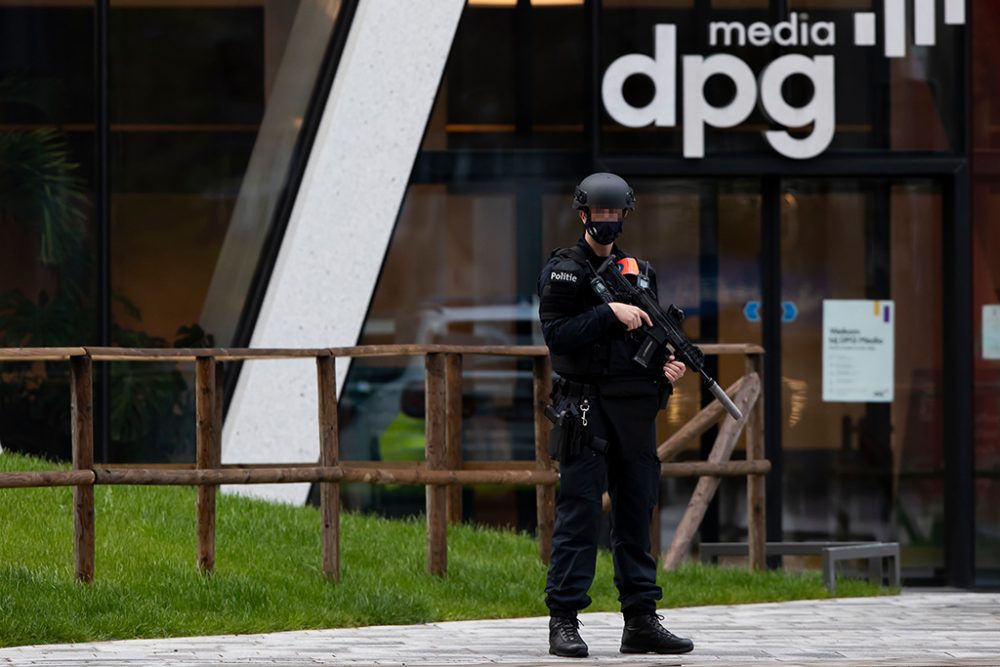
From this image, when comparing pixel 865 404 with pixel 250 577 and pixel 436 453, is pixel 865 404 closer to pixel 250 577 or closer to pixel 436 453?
pixel 436 453

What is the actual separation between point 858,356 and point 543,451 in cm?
381

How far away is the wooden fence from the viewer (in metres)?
9.30

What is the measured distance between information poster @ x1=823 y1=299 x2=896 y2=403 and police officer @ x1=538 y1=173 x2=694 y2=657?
5846 millimetres

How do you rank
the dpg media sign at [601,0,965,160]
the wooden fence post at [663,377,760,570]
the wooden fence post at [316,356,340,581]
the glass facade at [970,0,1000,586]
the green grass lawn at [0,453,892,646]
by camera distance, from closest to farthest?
the green grass lawn at [0,453,892,646] < the wooden fence post at [316,356,340,581] < the wooden fence post at [663,377,760,570] < the dpg media sign at [601,0,965,160] < the glass facade at [970,0,1000,586]

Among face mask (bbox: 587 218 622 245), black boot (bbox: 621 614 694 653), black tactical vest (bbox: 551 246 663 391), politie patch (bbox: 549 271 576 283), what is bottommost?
black boot (bbox: 621 614 694 653)

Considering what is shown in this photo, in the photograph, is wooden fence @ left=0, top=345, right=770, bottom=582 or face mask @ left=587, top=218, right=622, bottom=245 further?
wooden fence @ left=0, top=345, right=770, bottom=582

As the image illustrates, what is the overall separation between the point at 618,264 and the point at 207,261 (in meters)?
5.97

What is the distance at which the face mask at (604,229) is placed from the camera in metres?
8.10

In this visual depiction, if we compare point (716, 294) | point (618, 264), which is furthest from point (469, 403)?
point (618, 264)


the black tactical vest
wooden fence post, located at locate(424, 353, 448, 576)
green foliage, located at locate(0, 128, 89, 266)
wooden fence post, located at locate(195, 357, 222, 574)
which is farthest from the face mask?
green foliage, located at locate(0, 128, 89, 266)

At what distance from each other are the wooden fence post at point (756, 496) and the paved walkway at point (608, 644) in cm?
121

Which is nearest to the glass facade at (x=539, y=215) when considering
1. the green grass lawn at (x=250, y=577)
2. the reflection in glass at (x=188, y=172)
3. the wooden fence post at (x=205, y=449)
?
the reflection in glass at (x=188, y=172)

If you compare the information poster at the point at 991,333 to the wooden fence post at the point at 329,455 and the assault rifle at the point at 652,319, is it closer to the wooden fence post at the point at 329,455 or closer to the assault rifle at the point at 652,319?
the wooden fence post at the point at 329,455

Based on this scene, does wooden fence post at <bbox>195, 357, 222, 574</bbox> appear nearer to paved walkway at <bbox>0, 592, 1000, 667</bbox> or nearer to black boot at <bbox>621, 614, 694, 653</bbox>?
paved walkway at <bbox>0, 592, 1000, 667</bbox>
